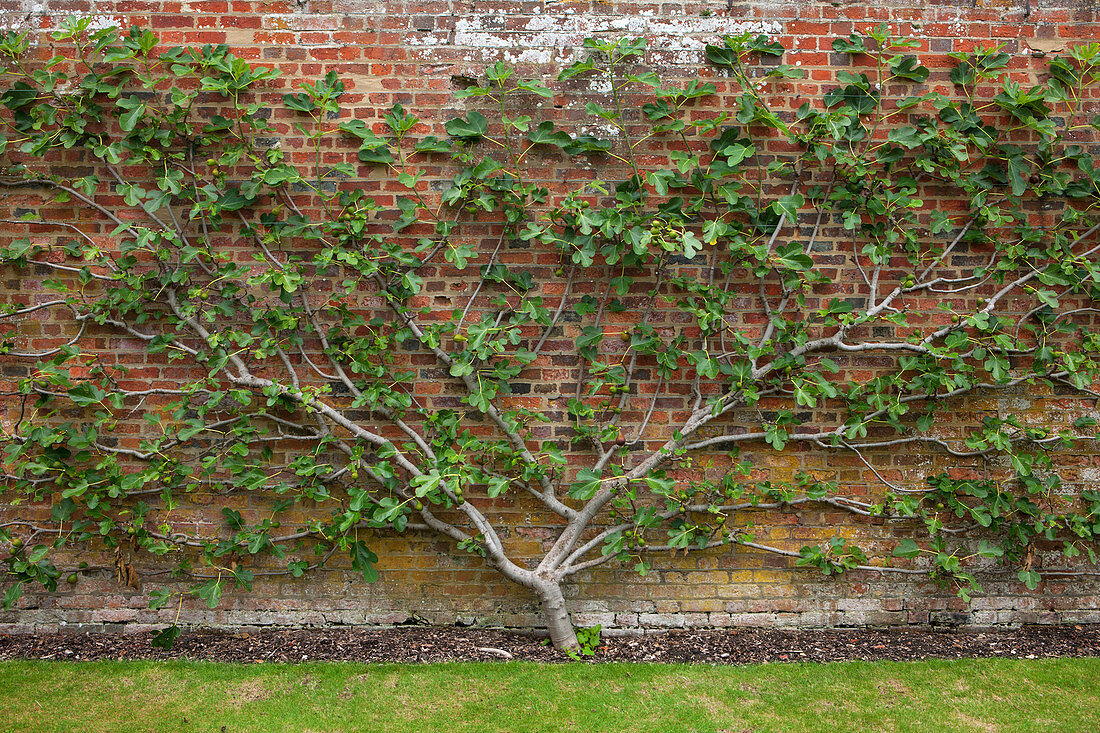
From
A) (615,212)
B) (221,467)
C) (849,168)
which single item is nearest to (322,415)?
(221,467)

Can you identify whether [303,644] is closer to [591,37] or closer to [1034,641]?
[591,37]

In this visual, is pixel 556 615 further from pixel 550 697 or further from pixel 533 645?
pixel 550 697

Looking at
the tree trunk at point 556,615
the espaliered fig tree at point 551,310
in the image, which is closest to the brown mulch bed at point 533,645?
the tree trunk at point 556,615

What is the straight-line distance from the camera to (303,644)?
3.29 m

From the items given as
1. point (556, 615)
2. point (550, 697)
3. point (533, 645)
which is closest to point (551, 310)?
point (556, 615)

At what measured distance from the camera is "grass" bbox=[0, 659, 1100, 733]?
8.79 feet

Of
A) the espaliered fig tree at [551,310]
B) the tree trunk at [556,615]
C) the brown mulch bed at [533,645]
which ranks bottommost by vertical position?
the brown mulch bed at [533,645]

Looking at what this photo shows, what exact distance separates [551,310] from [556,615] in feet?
4.87

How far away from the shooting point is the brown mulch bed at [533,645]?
3.21 metres

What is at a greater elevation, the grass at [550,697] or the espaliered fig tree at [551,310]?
the espaliered fig tree at [551,310]

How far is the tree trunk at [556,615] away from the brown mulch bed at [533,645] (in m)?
0.07

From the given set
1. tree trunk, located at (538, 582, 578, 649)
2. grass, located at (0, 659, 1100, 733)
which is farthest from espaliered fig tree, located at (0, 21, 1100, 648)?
grass, located at (0, 659, 1100, 733)

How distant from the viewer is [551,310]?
337cm

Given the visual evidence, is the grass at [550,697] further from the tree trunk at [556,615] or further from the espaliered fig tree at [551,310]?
the espaliered fig tree at [551,310]
